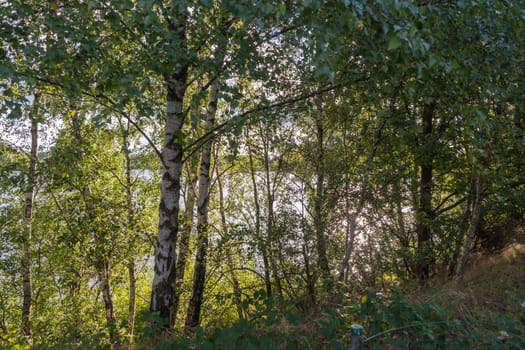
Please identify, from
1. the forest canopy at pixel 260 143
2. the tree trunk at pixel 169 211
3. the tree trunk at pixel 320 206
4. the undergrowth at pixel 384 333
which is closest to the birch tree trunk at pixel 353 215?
the forest canopy at pixel 260 143

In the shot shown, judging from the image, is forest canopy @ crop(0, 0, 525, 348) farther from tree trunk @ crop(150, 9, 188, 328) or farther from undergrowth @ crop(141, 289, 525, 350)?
undergrowth @ crop(141, 289, 525, 350)

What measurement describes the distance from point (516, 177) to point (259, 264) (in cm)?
595

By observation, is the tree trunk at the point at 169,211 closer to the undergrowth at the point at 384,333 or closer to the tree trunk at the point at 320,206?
the undergrowth at the point at 384,333

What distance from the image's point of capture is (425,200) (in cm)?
870

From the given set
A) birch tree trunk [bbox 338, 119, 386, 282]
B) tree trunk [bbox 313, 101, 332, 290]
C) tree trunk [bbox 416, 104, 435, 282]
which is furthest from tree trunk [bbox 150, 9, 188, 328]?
tree trunk [bbox 416, 104, 435, 282]

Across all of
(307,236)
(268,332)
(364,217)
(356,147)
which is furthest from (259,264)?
(268,332)

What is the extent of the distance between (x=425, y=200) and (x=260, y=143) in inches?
191

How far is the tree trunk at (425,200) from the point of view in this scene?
7926mm

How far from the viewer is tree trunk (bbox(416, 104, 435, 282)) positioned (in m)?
7.93

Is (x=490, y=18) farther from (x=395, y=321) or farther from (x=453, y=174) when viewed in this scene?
(x=453, y=174)

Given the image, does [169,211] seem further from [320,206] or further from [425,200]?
[425,200]

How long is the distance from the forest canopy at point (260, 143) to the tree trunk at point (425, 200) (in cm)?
8

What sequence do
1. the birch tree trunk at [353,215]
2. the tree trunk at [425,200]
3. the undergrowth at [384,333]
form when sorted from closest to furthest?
the undergrowth at [384,333]
the birch tree trunk at [353,215]
the tree trunk at [425,200]

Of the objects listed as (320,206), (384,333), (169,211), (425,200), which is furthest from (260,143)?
(384,333)
